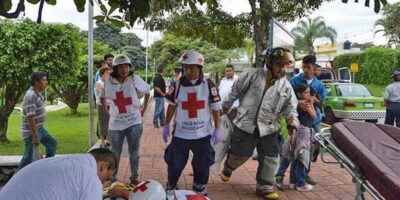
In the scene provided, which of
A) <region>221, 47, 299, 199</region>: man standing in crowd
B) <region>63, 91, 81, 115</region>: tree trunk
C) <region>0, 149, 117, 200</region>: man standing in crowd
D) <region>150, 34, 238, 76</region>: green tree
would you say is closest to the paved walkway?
<region>221, 47, 299, 199</region>: man standing in crowd

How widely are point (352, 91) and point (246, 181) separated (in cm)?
1237

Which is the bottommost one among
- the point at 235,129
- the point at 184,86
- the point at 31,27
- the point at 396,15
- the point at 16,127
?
the point at 16,127

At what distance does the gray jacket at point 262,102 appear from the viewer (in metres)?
6.80

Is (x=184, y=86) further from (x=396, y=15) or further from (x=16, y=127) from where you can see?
(x=396, y=15)

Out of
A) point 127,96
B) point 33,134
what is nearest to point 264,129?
point 127,96

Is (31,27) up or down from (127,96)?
up

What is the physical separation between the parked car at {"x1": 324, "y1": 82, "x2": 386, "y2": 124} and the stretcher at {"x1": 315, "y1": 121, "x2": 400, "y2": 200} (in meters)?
13.1

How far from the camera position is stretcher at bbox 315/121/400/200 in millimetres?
4145

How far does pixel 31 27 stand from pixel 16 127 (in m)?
5.75

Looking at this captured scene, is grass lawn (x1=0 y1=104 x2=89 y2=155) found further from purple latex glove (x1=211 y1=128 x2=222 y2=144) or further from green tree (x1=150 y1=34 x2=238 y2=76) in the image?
green tree (x1=150 y1=34 x2=238 y2=76)

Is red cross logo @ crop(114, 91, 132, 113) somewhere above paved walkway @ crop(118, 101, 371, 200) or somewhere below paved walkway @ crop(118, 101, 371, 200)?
above

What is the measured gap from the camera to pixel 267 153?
6.95 meters

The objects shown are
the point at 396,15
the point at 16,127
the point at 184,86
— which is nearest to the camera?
the point at 184,86

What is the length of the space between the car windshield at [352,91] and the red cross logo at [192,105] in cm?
1349
